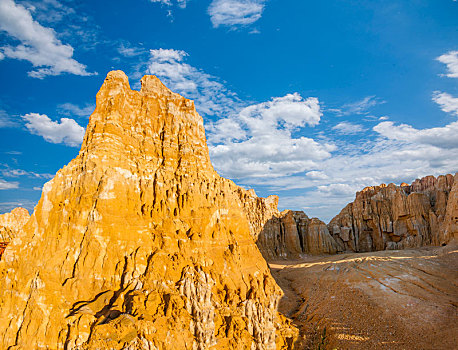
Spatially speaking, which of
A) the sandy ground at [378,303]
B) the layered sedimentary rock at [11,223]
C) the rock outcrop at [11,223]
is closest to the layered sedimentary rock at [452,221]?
the sandy ground at [378,303]

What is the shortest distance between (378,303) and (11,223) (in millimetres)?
47763

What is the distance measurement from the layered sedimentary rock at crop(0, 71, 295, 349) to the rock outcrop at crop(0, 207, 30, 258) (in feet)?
66.0

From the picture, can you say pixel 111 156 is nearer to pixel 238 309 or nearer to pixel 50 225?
pixel 50 225

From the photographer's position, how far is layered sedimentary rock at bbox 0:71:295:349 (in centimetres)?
1762

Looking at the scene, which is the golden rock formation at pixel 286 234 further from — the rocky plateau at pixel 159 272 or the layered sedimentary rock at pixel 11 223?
the layered sedimentary rock at pixel 11 223

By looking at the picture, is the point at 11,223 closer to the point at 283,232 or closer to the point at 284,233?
the point at 283,232

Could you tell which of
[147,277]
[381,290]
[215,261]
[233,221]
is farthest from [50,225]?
[381,290]

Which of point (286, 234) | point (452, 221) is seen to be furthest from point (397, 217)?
point (286, 234)

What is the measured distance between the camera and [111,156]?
74.2 feet

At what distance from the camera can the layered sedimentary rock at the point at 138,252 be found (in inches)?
694

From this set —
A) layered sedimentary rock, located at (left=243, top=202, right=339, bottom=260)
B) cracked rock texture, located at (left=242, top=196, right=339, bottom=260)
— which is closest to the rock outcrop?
cracked rock texture, located at (left=242, top=196, right=339, bottom=260)

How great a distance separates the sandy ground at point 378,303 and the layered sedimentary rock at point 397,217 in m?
16.4

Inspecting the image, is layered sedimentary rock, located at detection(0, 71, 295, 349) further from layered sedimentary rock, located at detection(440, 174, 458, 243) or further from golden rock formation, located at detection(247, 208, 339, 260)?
layered sedimentary rock, located at detection(440, 174, 458, 243)

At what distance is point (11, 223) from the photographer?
39469mm
